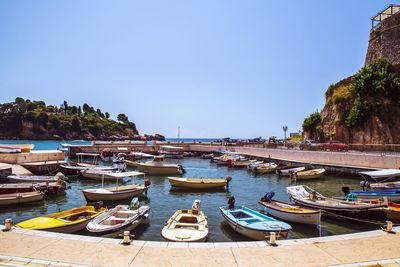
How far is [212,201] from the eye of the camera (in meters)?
24.0

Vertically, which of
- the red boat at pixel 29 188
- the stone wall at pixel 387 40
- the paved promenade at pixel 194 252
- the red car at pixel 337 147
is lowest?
the red boat at pixel 29 188

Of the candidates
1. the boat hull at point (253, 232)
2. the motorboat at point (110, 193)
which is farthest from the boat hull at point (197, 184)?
the boat hull at point (253, 232)

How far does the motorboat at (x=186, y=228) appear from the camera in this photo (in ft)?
40.9

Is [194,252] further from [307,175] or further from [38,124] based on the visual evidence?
[38,124]

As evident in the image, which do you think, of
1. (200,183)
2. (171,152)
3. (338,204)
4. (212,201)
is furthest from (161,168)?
(171,152)

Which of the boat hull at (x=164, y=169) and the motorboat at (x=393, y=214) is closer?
the motorboat at (x=393, y=214)

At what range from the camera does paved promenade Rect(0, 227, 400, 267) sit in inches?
343

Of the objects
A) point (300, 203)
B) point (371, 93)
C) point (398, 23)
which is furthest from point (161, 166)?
point (398, 23)

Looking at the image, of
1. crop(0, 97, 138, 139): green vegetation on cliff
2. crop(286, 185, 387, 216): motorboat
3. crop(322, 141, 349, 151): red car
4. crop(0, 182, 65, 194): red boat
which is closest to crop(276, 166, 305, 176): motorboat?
crop(322, 141, 349, 151): red car

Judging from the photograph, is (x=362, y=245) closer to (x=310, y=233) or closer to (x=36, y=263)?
(x=310, y=233)

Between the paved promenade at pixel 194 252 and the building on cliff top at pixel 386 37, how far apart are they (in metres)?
46.4

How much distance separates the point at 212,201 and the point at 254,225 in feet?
33.5

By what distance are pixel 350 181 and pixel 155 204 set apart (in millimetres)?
23159

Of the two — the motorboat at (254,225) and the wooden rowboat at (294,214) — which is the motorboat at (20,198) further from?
the wooden rowboat at (294,214)
